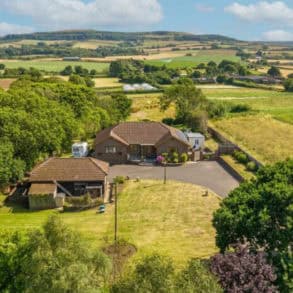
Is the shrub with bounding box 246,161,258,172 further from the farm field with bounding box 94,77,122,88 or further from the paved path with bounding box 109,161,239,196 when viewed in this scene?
the farm field with bounding box 94,77,122,88

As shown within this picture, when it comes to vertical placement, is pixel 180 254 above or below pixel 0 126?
below

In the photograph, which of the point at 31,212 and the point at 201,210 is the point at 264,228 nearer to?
the point at 201,210

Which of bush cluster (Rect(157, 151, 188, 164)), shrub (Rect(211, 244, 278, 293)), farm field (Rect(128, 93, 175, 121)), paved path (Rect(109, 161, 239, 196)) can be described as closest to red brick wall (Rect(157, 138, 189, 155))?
bush cluster (Rect(157, 151, 188, 164))

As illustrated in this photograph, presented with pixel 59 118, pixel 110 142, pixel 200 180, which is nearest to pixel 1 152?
pixel 59 118

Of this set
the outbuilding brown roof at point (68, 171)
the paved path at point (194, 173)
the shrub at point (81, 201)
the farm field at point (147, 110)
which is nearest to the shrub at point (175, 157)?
the paved path at point (194, 173)

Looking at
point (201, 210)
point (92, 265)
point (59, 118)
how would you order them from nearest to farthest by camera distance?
point (92, 265), point (201, 210), point (59, 118)

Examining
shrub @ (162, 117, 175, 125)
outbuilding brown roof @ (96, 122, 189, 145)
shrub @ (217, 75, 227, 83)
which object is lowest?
shrub @ (217, 75, 227, 83)

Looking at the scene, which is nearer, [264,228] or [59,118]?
[264,228]
